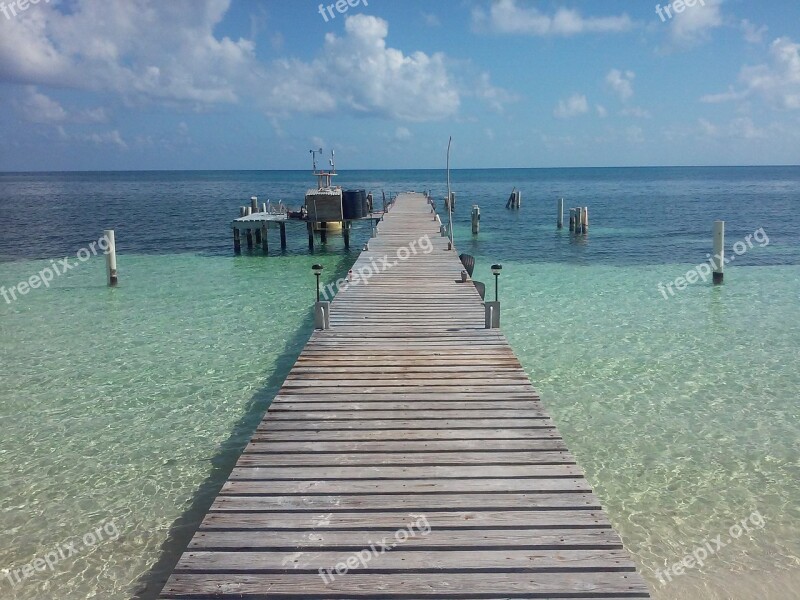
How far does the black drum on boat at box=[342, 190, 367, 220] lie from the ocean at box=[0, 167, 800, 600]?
192 inches

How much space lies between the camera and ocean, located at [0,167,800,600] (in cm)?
701

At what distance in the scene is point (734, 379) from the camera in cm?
1193

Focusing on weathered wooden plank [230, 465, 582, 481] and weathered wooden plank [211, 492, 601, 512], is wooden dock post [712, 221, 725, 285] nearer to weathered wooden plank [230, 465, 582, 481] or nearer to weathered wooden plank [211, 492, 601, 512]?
weathered wooden plank [230, 465, 582, 481]

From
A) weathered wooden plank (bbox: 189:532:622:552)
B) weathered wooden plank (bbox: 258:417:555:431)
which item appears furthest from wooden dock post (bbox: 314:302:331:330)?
weathered wooden plank (bbox: 189:532:622:552)

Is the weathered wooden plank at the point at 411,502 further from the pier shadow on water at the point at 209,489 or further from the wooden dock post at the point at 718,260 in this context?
the wooden dock post at the point at 718,260

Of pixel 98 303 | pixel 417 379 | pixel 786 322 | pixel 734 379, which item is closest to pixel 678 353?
pixel 734 379

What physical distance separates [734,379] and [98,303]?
17.4 metres

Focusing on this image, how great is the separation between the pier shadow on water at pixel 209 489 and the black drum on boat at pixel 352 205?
689 inches

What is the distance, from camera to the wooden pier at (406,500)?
479 centimetres

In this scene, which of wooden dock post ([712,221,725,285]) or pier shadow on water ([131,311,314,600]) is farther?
wooden dock post ([712,221,725,285])

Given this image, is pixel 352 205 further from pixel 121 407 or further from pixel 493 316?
pixel 121 407

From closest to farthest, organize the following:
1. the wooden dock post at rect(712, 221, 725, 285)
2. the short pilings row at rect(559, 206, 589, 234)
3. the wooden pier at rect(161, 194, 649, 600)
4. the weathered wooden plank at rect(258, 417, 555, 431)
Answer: the wooden pier at rect(161, 194, 649, 600), the weathered wooden plank at rect(258, 417, 555, 431), the wooden dock post at rect(712, 221, 725, 285), the short pilings row at rect(559, 206, 589, 234)

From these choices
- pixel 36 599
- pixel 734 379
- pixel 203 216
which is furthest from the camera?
pixel 203 216

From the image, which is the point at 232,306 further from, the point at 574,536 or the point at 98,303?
the point at 574,536
